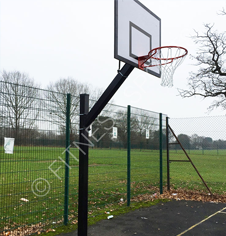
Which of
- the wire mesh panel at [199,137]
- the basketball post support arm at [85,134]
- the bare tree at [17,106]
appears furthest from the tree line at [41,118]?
the wire mesh panel at [199,137]

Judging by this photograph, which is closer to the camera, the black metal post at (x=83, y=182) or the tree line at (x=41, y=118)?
the black metal post at (x=83, y=182)

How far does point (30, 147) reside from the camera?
4.55 metres

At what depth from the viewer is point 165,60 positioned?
5227 mm

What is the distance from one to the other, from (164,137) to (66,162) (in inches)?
195

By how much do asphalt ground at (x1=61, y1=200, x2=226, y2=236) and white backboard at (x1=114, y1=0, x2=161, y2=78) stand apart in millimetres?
3344

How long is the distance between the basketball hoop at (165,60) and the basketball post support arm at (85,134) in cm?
88

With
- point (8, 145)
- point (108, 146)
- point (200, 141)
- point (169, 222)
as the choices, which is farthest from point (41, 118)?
point (200, 141)

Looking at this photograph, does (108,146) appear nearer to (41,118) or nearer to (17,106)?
(41,118)

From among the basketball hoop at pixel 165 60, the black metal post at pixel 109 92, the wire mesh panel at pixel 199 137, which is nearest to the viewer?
the black metal post at pixel 109 92

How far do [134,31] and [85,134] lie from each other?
2.30m

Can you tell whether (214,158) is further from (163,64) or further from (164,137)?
(163,64)

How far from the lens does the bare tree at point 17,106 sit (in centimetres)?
423

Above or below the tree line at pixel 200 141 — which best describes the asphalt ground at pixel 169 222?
below

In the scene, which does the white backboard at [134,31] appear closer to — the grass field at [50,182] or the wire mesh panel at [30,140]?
the wire mesh panel at [30,140]
